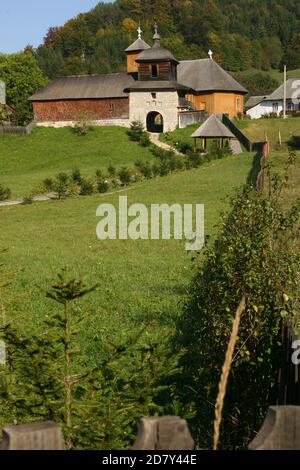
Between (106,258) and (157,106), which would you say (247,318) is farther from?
(157,106)

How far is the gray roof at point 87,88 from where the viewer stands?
184ft

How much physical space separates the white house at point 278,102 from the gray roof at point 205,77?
28.2 ft

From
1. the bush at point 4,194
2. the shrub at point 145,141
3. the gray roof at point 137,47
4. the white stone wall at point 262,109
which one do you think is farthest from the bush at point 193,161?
the white stone wall at point 262,109

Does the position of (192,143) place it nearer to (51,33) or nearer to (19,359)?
(19,359)

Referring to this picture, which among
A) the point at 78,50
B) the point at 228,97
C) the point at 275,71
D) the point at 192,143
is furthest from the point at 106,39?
the point at 192,143

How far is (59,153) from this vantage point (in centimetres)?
4900

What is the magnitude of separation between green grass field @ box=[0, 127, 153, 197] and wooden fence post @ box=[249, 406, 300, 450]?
118ft

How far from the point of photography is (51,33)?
5187 inches

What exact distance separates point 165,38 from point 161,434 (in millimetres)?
126259

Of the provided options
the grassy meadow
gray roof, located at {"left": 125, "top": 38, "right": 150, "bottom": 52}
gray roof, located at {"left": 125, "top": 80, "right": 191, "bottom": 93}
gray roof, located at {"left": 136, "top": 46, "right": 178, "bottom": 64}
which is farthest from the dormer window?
the grassy meadow

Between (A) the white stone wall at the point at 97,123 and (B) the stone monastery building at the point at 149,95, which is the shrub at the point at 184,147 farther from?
(A) the white stone wall at the point at 97,123

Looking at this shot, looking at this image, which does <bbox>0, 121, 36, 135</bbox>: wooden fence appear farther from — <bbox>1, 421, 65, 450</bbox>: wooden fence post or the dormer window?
<bbox>1, 421, 65, 450</bbox>: wooden fence post

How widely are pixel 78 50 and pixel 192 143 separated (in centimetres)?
8663
